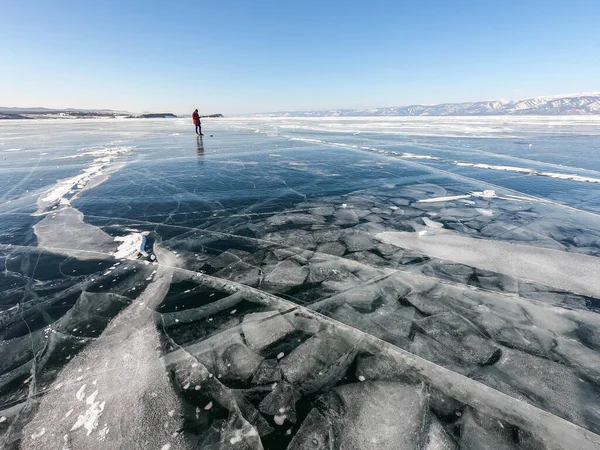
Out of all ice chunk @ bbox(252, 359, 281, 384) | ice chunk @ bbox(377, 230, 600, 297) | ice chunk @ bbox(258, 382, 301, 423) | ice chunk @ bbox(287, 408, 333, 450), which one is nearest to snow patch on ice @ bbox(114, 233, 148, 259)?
ice chunk @ bbox(252, 359, 281, 384)

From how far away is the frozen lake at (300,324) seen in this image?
1.92 metres

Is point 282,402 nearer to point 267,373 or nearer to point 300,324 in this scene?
point 267,373

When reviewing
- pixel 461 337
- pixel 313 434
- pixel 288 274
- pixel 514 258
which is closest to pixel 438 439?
pixel 313 434

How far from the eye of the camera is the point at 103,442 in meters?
1.82

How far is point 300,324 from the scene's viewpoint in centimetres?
283

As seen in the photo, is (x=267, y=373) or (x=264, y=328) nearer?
(x=267, y=373)

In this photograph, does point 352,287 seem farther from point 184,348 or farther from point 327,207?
point 327,207

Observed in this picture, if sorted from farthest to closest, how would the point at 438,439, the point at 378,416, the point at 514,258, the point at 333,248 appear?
the point at 333,248
the point at 514,258
the point at 378,416
the point at 438,439

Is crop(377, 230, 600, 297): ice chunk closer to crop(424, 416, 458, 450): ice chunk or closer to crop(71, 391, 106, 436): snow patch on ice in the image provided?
crop(424, 416, 458, 450): ice chunk

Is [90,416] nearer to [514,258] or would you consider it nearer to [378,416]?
[378,416]

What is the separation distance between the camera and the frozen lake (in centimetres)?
192

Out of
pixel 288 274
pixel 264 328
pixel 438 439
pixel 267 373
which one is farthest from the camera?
pixel 288 274

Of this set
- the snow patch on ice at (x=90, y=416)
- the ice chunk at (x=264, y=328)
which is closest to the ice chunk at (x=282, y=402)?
the ice chunk at (x=264, y=328)

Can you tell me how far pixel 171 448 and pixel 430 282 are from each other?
10.0ft
